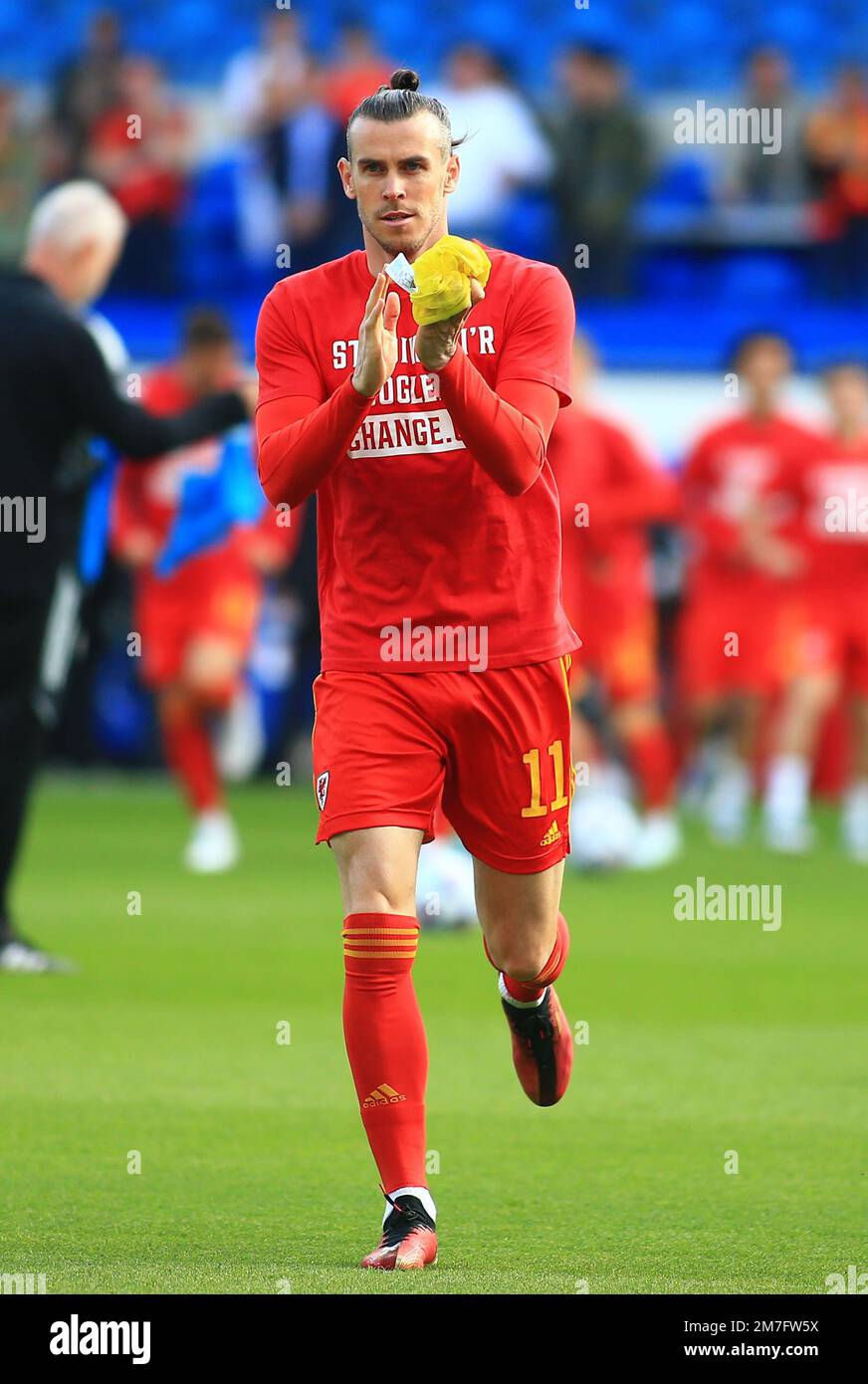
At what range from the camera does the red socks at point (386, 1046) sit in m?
4.65

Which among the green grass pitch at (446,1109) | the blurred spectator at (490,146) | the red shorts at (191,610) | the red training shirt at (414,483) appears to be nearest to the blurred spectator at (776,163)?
the blurred spectator at (490,146)

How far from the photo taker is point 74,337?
826cm

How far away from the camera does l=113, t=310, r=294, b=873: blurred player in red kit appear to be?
12215mm

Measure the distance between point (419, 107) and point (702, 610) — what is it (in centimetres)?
1013

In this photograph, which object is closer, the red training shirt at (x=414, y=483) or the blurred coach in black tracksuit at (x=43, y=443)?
the red training shirt at (x=414, y=483)

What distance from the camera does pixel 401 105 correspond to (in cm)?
468

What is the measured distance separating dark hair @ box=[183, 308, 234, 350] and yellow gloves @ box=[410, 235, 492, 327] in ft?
25.0

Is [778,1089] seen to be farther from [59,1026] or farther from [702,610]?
[702,610]

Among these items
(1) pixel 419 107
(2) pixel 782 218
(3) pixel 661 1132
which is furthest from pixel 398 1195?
(2) pixel 782 218

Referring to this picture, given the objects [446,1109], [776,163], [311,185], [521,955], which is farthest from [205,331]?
[776,163]

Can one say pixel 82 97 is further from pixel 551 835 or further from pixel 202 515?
pixel 551 835

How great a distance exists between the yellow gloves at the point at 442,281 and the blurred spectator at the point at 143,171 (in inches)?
567

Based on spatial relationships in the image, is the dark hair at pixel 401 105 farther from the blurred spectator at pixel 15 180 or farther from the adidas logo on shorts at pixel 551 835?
the blurred spectator at pixel 15 180

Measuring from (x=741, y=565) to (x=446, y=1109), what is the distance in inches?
331
